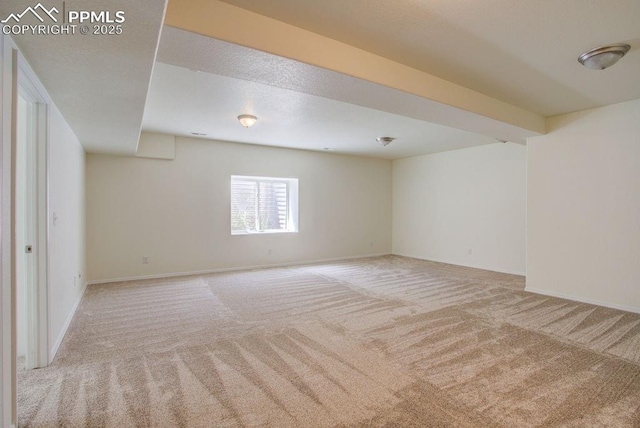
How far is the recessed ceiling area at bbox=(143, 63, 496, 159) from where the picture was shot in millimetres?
3147

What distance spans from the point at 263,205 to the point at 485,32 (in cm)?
499

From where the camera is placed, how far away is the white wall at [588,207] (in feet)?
11.7

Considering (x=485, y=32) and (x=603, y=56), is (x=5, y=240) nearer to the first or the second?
(x=485, y=32)

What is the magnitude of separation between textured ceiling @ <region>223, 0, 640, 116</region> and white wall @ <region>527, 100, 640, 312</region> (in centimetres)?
93

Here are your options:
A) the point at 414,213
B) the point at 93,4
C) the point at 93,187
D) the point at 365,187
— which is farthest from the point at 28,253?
the point at 414,213

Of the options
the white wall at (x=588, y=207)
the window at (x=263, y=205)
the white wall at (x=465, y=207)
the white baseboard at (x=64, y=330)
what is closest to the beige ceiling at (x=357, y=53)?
the white wall at (x=588, y=207)

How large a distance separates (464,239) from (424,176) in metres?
1.70

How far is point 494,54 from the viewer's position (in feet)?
8.04

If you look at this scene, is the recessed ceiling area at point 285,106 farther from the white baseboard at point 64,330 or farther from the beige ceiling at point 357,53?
the white baseboard at point 64,330

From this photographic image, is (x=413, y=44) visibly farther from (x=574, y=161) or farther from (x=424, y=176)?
(x=424, y=176)

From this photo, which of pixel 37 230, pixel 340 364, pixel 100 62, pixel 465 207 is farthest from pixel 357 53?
pixel 465 207

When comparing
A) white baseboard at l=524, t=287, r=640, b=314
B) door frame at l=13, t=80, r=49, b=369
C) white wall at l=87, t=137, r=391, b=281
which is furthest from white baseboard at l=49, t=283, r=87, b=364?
white baseboard at l=524, t=287, r=640, b=314

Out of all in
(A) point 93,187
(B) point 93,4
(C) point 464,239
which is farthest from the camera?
(C) point 464,239

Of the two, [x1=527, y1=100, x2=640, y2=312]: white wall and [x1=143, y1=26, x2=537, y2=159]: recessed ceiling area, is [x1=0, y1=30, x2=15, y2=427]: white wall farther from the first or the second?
[x1=527, y1=100, x2=640, y2=312]: white wall
